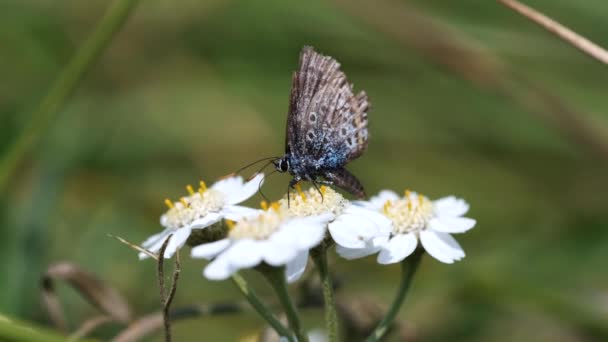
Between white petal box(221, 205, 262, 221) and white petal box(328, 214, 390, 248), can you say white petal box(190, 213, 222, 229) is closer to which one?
white petal box(221, 205, 262, 221)

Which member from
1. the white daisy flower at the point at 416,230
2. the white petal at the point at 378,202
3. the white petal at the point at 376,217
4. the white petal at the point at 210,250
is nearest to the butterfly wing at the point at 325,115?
the white petal at the point at 378,202

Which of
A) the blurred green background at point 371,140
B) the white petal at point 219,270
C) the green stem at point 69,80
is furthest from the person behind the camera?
the blurred green background at point 371,140

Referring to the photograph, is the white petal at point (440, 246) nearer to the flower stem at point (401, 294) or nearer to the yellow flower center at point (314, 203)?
the flower stem at point (401, 294)

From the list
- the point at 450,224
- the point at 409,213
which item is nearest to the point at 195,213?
the point at 409,213

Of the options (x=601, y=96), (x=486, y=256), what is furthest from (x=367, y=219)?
(x=601, y=96)

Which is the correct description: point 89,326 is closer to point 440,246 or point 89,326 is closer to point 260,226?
point 260,226

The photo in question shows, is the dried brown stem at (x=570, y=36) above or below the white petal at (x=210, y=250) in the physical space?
above

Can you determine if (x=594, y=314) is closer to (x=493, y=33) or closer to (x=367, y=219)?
(x=367, y=219)
